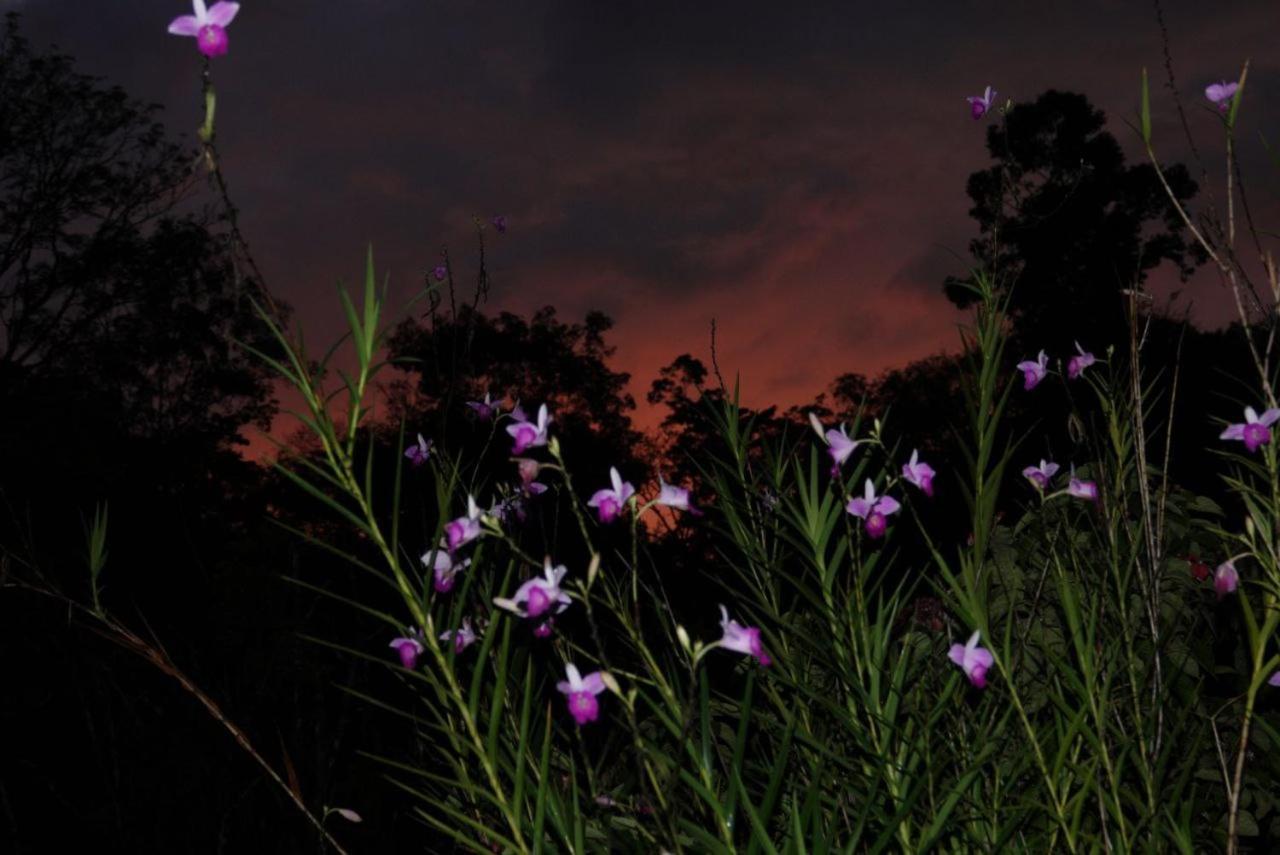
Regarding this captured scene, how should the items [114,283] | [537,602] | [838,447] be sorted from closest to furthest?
1. [537,602]
2. [838,447]
3. [114,283]

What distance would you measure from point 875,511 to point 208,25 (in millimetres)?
1412

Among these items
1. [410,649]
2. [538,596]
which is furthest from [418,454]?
[538,596]

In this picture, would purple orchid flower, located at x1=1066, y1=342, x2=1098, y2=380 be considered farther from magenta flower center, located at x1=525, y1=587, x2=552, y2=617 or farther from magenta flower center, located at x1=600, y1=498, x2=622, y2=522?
magenta flower center, located at x1=525, y1=587, x2=552, y2=617

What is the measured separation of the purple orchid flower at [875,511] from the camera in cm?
204

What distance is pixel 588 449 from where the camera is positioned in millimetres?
25891

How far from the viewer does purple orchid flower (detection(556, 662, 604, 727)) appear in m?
1.40

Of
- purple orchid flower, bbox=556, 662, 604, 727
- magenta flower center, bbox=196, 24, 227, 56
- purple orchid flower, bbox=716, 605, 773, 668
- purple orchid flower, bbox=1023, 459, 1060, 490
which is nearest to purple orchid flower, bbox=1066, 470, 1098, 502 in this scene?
purple orchid flower, bbox=1023, 459, 1060, 490

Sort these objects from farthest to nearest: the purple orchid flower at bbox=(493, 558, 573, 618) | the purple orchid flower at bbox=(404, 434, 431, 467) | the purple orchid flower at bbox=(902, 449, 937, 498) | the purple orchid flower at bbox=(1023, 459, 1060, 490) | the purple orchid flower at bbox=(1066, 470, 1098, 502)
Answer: the purple orchid flower at bbox=(1023, 459, 1060, 490) → the purple orchid flower at bbox=(404, 434, 431, 467) → the purple orchid flower at bbox=(1066, 470, 1098, 502) → the purple orchid flower at bbox=(902, 449, 937, 498) → the purple orchid flower at bbox=(493, 558, 573, 618)

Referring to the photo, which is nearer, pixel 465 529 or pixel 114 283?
pixel 465 529

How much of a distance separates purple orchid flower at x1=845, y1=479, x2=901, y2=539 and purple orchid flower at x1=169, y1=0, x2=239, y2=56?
132 cm

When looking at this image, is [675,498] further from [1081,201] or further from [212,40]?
[1081,201]

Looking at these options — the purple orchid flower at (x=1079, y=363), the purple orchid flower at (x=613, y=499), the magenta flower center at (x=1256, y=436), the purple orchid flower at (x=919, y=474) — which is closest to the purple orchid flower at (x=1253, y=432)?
the magenta flower center at (x=1256, y=436)

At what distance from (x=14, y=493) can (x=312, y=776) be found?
12265 millimetres

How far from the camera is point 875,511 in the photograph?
2064 millimetres
